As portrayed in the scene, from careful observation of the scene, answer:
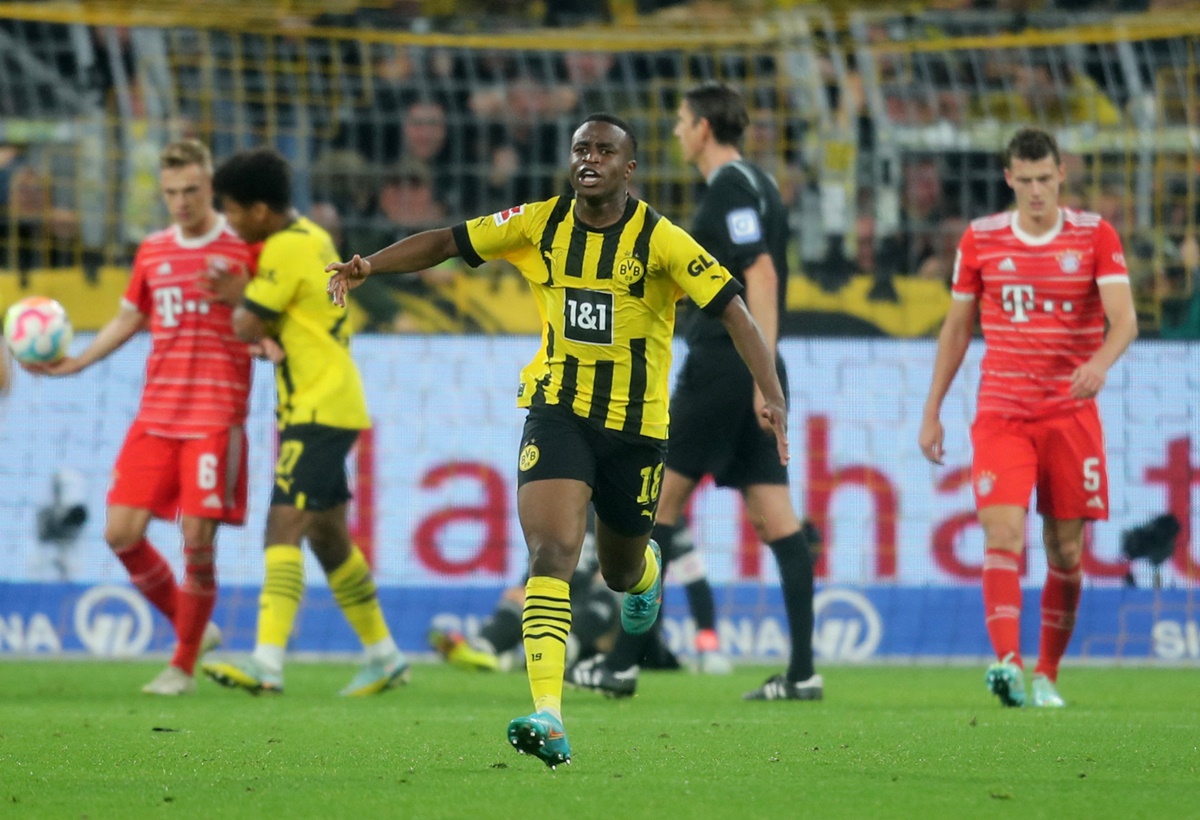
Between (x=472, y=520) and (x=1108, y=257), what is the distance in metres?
4.25

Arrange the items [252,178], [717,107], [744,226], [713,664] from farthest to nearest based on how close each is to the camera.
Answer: [713,664]
[252,178]
[717,107]
[744,226]

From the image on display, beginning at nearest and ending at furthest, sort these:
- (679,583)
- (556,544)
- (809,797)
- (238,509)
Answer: (809,797), (556,544), (238,509), (679,583)

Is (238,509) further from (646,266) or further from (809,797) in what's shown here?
(809,797)

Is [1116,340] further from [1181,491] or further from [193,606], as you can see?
[193,606]

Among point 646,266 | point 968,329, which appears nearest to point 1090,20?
point 968,329

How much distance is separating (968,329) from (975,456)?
523 millimetres

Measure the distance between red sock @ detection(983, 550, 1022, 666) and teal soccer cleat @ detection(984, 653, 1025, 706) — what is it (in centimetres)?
10

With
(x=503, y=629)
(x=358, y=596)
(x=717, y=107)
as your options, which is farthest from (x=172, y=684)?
(x=717, y=107)

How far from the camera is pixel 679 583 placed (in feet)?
32.4

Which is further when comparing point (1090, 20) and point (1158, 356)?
point (1090, 20)

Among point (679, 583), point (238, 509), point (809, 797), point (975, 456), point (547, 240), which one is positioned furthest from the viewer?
point (679, 583)

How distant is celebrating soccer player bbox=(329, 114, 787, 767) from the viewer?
5.27 metres

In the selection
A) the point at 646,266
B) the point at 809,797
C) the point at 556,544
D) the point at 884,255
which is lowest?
the point at 809,797

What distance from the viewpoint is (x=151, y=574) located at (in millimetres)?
8000
